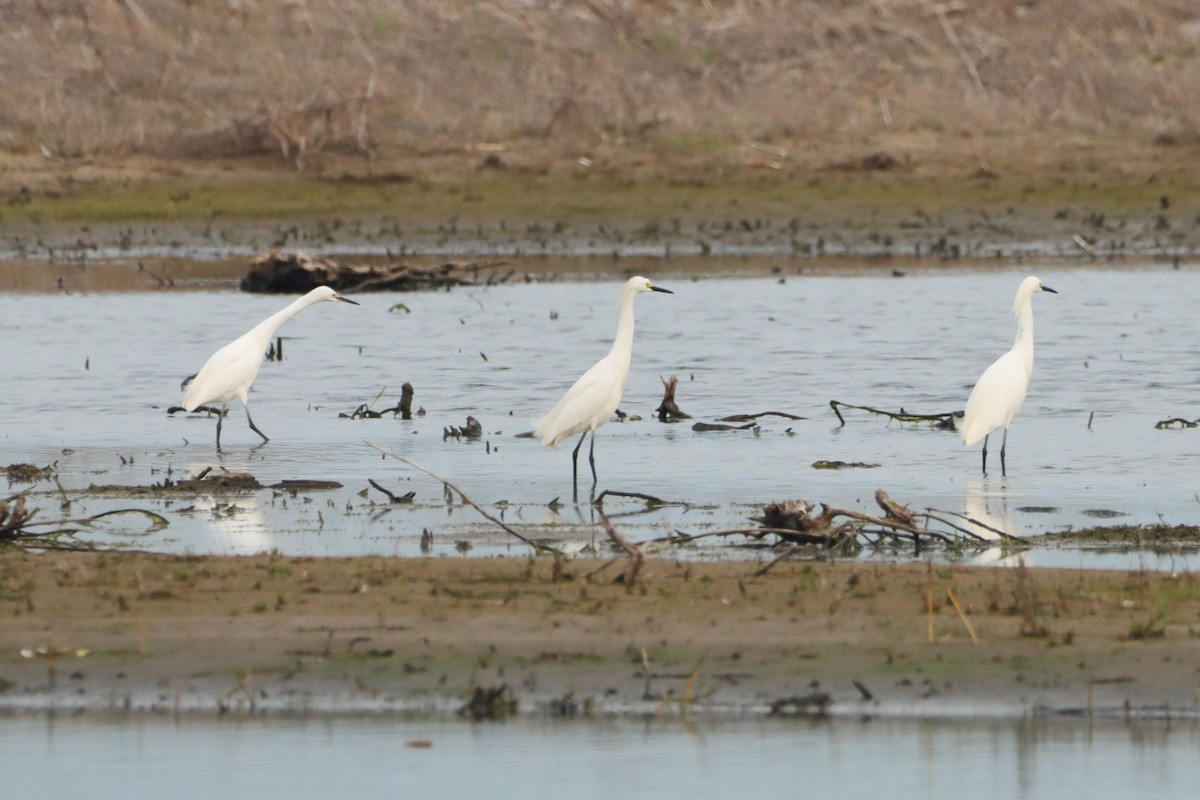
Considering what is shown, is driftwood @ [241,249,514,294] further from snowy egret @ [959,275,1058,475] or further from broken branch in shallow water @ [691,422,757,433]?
snowy egret @ [959,275,1058,475]

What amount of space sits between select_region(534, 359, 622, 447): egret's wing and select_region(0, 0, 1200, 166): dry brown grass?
1749cm

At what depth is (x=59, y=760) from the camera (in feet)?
20.7

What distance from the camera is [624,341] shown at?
37.3ft

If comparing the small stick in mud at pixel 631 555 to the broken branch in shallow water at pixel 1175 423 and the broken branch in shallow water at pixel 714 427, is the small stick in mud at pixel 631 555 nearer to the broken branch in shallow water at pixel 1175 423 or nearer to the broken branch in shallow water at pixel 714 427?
the broken branch in shallow water at pixel 714 427

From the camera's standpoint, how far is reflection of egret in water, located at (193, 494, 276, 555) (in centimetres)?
893

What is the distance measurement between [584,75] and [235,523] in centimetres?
2243

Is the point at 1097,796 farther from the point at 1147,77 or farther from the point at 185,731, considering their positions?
the point at 1147,77

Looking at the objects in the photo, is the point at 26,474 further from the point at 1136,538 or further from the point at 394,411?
the point at 1136,538

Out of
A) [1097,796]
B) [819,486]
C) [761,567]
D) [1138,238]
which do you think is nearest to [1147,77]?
[1138,238]

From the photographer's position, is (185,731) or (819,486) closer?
(185,731)

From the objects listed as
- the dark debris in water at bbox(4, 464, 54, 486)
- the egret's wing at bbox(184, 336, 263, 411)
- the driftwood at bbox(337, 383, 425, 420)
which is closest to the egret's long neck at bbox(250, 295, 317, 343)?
the egret's wing at bbox(184, 336, 263, 411)

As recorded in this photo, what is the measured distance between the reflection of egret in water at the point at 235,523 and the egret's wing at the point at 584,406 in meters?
1.70

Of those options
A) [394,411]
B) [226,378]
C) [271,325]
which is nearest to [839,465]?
[394,411]

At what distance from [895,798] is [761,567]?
7.29ft
